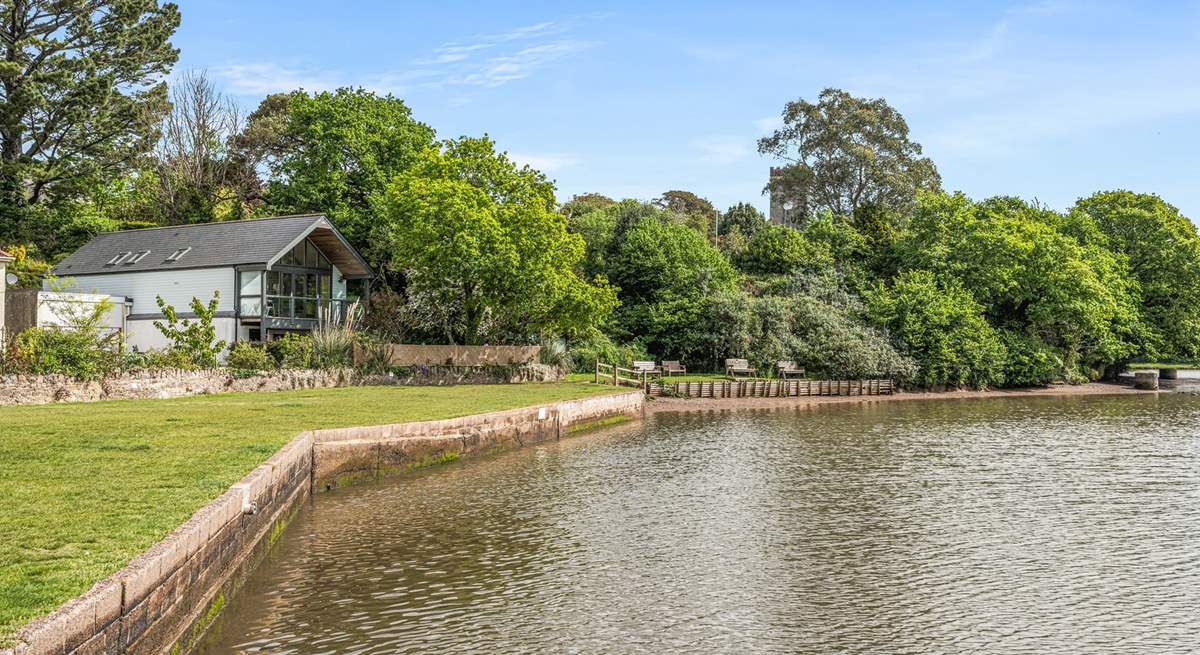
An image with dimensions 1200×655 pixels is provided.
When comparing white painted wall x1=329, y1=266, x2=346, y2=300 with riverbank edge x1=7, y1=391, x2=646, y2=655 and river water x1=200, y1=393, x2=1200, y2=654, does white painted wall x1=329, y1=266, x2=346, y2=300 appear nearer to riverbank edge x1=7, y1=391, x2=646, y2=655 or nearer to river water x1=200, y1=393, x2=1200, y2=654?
riverbank edge x1=7, y1=391, x2=646, y2=655

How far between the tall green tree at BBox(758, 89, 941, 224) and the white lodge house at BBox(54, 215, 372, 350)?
1804 inches

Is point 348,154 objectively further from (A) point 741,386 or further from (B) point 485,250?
(A) point 741,386

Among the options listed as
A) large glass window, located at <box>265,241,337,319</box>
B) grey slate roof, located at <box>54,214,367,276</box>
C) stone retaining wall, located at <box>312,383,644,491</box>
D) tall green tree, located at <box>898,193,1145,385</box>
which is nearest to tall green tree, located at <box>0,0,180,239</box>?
grey slate roof, located at <box>54,214,367,276</box>

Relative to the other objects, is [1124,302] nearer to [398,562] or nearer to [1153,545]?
[1153,545]

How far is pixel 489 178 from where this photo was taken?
129 feet

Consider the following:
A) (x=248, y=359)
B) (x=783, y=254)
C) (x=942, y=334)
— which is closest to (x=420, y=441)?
(x=248, y=359)

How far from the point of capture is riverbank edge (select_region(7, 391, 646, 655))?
6.31 metres

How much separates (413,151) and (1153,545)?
3964 cm

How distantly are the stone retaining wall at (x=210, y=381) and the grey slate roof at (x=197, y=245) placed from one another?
25.9ft

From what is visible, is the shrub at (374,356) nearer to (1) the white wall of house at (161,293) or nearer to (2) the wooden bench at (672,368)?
(1) the white wall of house at (161,293)

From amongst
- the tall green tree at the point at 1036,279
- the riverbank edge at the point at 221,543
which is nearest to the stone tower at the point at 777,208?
the tall green tree at the point at 1036,279

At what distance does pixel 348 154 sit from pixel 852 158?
4430cm

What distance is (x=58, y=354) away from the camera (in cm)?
2316

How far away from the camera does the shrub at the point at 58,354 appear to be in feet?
74.3
